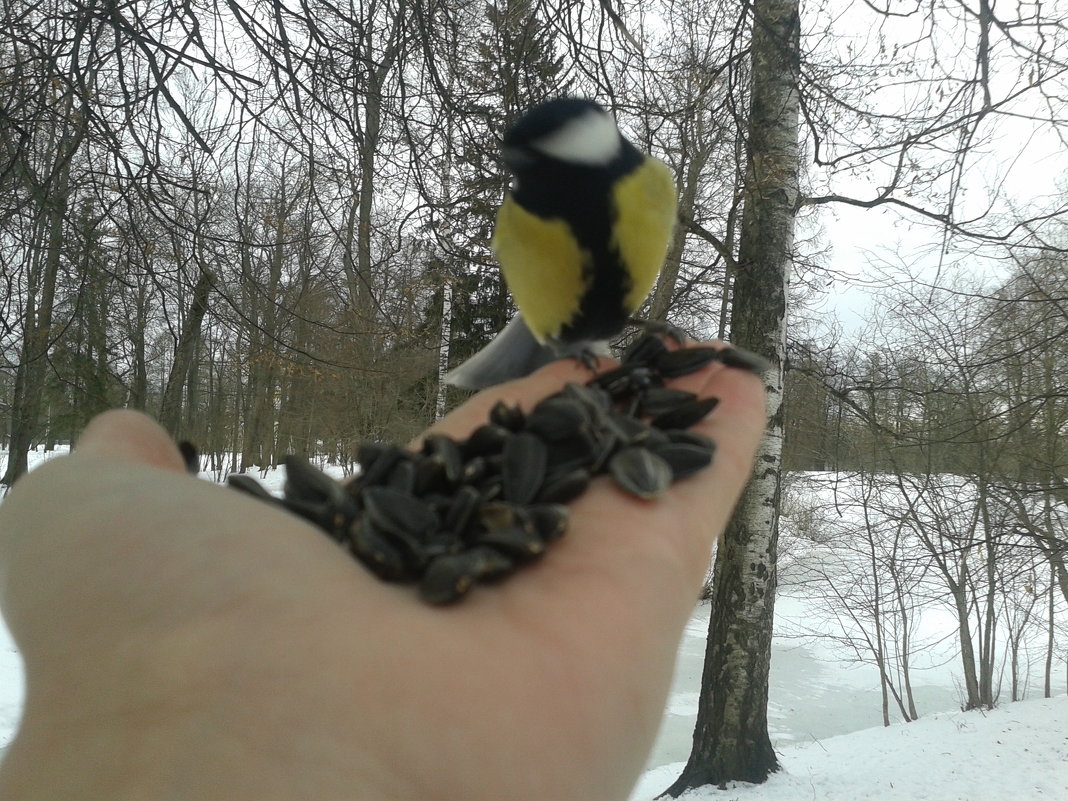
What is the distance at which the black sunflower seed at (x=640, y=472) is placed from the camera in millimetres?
1221

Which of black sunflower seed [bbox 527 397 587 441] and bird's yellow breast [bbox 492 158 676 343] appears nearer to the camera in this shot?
black sunflower seed [bbox 527 397 587 441]

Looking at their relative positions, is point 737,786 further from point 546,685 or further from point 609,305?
point 546,685

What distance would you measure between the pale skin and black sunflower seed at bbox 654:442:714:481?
0.16 meters

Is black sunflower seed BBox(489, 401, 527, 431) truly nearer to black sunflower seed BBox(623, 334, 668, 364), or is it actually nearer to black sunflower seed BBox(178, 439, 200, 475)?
black sunflower seed BBox(623, 334, 668, 364)

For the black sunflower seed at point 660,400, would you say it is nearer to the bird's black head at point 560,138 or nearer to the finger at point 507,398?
the finger at point 507,398

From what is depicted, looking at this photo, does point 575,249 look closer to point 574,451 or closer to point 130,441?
point 574,451

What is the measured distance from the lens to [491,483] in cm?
126

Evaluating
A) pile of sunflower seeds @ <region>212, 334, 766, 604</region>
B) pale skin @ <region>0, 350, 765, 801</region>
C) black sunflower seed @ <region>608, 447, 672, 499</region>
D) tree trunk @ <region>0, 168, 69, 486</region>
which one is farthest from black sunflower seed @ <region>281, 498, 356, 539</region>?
tree trunk @ <region>0, 168, 69, 486</region>

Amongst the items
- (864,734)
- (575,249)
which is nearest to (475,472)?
(575,249)

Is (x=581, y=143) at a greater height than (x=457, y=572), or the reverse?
(x=581, y=143)

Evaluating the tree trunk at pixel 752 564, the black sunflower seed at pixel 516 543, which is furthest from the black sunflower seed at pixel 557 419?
the tree trunk at pixel 752 564

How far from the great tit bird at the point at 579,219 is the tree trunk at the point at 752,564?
2822mm

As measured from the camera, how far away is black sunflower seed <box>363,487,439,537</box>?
111cm

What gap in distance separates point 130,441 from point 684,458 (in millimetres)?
1078
